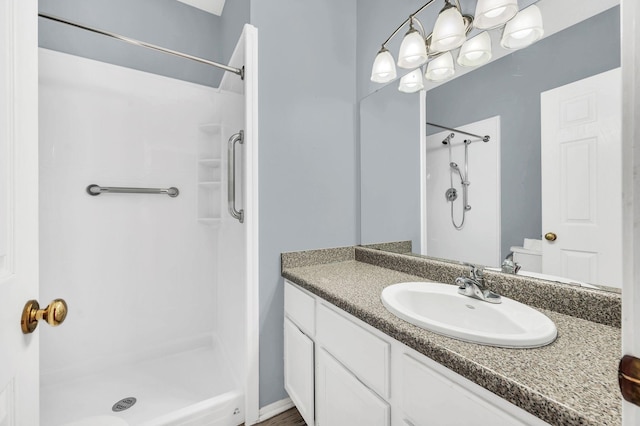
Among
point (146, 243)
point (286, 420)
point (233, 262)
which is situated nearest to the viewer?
point (286, 420)

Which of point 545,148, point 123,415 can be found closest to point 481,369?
point 545,148

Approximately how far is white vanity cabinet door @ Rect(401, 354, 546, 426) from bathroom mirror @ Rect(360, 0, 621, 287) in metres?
0.58

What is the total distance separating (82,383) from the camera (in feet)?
5.75

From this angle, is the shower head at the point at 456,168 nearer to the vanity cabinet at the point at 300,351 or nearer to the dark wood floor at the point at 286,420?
the vanity cabinet at the point at 300,351

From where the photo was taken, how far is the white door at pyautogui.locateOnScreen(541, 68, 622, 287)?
767 millimetres

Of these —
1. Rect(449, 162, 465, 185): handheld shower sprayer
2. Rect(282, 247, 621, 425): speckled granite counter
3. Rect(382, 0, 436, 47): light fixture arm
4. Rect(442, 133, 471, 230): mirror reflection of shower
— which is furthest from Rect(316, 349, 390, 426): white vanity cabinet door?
Rect(382, 0, 436, 47): light fixture arm

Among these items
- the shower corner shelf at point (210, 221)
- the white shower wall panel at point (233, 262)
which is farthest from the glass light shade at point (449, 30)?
the shower corner shelf at point (210, 221)

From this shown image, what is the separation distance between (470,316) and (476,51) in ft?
3.34

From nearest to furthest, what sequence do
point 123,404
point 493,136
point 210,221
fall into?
point 493,136 → point 123,404 → point 210,221

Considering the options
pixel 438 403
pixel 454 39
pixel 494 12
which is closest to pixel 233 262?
pixel 438 403

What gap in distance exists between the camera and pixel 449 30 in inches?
44.4

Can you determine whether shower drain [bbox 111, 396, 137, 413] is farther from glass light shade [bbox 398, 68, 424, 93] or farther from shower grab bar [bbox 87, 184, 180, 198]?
glass light shade [bbox 398, 68, 424, 93]

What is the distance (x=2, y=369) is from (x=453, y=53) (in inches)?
65.6

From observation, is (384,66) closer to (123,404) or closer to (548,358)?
(548,358)
